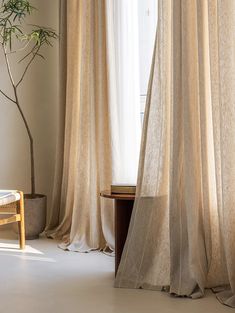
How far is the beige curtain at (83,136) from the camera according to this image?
307cm

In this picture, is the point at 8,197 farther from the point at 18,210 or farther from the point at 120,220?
the point at 120,220

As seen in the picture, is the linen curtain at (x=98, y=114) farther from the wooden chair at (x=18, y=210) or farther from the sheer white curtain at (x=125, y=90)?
the wooden chair at (x=18, y=210)

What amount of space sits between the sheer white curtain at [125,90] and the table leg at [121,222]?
0.53m

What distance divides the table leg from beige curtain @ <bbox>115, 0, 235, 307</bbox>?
109mm

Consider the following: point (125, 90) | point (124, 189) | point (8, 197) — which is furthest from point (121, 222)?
point (125, 90)

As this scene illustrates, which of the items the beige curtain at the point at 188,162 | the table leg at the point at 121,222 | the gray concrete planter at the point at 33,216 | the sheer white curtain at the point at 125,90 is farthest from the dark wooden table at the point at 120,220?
the gray concrete planter at the point at 33,216

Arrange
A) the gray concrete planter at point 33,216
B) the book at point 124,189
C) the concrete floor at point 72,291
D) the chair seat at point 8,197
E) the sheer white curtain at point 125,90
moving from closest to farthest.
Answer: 1. the concrete floor at point 72,291
2. the book at point 124,189
3. the chair seat at point 8,197
4. the sheer white curtain at point 125,90
5. the gray concrete planter at point 33,216

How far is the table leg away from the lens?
7.92 ft

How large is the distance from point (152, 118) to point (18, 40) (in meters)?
1.90

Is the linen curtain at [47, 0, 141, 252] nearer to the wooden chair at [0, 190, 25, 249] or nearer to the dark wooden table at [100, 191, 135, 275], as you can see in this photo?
the wooden chair at [0, 190, 25, 249]

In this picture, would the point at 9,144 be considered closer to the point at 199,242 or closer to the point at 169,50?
the point at 169,50

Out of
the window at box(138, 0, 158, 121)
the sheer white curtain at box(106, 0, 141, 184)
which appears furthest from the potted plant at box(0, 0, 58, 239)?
the window at box(138, 0, 158, 121)

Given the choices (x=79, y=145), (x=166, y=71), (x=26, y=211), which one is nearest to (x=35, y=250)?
(x=26, y=211)

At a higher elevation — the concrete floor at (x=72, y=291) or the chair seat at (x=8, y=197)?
the chair seat at (x=8, y=197)
